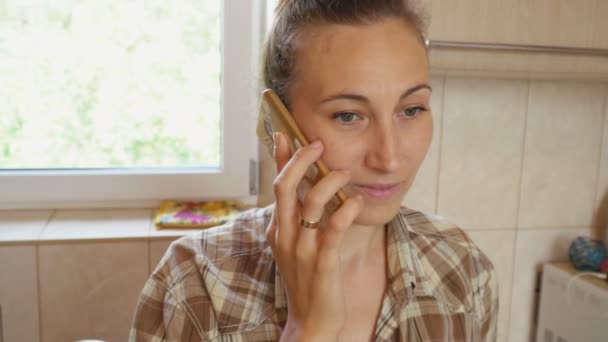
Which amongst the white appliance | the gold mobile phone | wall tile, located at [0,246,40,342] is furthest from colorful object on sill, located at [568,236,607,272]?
wall tile, located at [0,246,40,342]

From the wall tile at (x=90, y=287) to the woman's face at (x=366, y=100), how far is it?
0.66m

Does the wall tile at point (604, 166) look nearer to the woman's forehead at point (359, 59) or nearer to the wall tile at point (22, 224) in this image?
the woman's forehead at point (359, 59)

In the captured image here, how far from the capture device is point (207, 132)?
1.46 meters

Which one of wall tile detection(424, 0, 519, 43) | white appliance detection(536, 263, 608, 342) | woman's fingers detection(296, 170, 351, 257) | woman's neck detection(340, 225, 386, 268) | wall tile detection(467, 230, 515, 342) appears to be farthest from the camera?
wall tile detection(467, 230, 515, 342)

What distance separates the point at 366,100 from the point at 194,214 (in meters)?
0.76

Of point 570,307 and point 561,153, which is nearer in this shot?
point 570,307

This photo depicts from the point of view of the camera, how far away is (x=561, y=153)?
1.48m

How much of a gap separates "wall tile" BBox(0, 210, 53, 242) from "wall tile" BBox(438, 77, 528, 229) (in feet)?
3.41

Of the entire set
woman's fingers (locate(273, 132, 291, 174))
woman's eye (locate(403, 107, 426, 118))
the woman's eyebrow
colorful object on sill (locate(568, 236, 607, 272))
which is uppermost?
the woman's eyebrow

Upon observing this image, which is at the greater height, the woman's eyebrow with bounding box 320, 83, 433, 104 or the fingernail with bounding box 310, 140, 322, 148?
the woman's eyebrow with bounding box 320, 83, 433, 104

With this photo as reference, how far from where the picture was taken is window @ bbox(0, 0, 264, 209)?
1.32 meters

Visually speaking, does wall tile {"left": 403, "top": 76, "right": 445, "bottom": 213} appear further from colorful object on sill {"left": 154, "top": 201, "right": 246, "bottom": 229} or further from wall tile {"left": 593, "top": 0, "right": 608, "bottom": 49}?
colorful object on sill {"left": 154, "top": 201, "right": 246, "bottom": 229}

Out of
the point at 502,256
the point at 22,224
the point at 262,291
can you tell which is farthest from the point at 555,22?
the point at 22,224

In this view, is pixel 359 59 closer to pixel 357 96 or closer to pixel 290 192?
pixel 357 96
